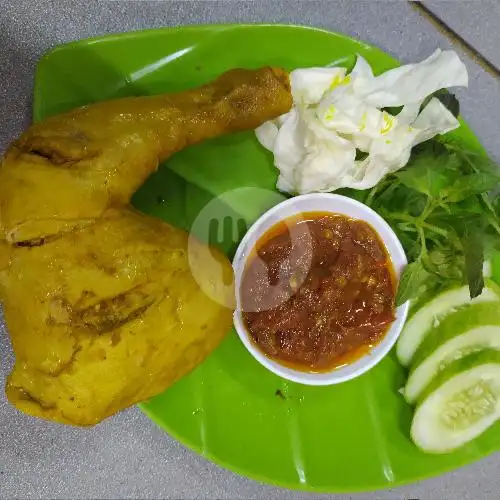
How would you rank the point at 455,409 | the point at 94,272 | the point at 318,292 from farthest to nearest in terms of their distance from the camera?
the point at 455,409 → the point at 318,292 → the point at 94,272

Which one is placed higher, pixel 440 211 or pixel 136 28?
pixel 136 28

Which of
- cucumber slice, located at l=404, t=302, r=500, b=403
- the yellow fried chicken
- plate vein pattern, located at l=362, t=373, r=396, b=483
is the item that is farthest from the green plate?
the yellow fried chicken

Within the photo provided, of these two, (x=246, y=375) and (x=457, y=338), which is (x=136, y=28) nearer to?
(x=246, y=375)

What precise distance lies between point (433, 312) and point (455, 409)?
0.76 feet

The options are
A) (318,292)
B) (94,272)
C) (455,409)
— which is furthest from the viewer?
(455,409)

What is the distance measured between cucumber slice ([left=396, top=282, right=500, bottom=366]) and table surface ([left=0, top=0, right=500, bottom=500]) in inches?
14.9

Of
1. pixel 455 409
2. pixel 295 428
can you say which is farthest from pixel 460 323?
pixel 295 428

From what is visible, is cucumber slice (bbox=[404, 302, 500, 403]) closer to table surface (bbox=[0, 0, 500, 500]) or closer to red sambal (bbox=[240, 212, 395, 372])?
red sambal (bbox=[240, 212, 395, 372])

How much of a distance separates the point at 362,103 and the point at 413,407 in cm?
73

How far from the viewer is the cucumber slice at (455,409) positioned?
129 cm

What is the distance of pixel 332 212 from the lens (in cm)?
132

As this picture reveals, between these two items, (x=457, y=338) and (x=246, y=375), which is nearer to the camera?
(x=457, y=338)

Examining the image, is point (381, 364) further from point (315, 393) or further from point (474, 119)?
point (474, 119)

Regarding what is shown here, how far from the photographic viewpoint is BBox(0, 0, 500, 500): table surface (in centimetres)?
141
